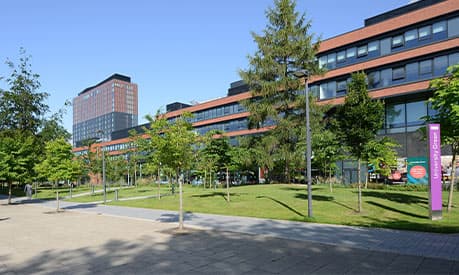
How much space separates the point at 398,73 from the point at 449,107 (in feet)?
75.8

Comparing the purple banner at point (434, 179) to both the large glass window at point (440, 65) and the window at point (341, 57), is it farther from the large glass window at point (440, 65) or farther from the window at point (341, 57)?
the window at point (341, 57)

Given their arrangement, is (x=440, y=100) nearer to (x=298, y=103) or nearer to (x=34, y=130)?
(x=298, y=103)

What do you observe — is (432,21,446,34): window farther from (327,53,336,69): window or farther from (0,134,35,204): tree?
(0,134,35,204): tree

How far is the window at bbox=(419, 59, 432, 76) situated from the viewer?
31.7 m

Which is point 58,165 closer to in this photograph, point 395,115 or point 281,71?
point 281,71

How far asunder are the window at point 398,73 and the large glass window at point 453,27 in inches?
197

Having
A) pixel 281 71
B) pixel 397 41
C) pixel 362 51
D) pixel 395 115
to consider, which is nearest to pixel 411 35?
pixel 397 41

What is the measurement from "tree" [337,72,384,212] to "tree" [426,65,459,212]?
7.63 ft

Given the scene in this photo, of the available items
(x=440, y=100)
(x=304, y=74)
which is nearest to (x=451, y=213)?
(x=440, y=100)

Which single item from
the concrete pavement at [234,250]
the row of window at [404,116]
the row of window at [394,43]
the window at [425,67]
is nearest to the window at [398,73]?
the window at [425,67]

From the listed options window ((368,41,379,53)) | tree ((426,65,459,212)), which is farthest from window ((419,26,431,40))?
tree ((426,65,459,212))

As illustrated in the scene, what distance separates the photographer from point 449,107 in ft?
44.0

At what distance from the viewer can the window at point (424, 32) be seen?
1270 inches

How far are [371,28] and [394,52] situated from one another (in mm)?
4165
